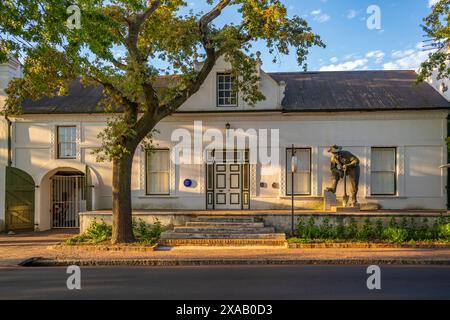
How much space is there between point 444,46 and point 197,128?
976 cm

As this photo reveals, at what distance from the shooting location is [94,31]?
8797mm

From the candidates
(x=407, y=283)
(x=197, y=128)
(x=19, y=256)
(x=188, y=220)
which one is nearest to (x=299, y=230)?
(x=188, y=220)

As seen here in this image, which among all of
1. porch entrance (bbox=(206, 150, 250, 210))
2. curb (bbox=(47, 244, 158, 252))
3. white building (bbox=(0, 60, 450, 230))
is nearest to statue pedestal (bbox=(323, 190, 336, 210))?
white building (bbox=(0, 60, 450, 230))

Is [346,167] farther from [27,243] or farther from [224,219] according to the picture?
[27,243]

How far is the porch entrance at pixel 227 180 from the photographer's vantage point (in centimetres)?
1500

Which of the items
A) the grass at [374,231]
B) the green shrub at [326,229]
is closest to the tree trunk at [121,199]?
the grass at [374,231]

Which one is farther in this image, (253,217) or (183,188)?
(183,188)

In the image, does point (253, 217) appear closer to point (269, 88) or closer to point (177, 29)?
point (269, 88)

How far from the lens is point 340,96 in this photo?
15.6 metres

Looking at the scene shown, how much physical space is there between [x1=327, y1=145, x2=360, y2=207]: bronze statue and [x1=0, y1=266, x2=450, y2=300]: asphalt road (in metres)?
4.83

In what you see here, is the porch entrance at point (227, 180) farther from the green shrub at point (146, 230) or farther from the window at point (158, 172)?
the green shrub at point (146, 230)

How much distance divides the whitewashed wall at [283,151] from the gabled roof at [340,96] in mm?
359

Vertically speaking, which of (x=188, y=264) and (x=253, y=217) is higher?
(x=253, y=217)
